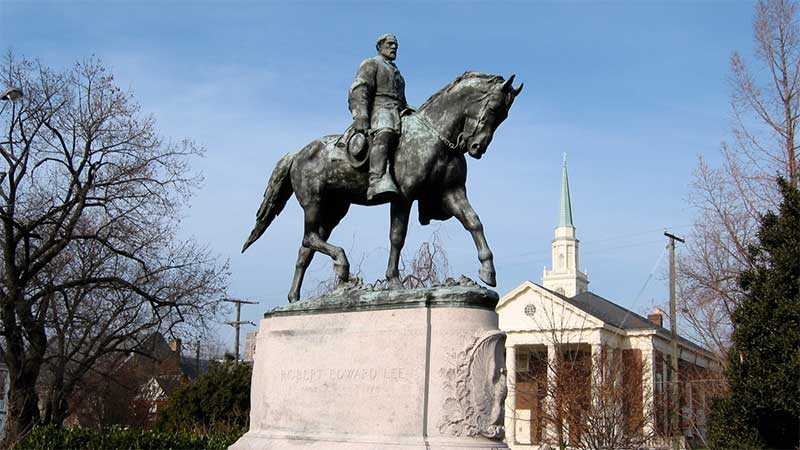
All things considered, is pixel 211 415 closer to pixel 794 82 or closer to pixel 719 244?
pixel 719 244

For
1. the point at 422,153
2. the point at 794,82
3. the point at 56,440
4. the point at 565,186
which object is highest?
the point at 565,186

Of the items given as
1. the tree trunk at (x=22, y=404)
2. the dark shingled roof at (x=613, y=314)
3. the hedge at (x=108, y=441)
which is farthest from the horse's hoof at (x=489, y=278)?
the dark shingled roof at (x=613, y=314)

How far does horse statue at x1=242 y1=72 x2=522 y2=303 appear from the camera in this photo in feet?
30.3

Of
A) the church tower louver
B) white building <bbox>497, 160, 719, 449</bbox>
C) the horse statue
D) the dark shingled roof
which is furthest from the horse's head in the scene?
the church tower louver

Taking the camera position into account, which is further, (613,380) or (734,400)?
(613,380)

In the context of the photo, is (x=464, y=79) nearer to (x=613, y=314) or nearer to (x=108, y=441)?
(x=108, y=441)

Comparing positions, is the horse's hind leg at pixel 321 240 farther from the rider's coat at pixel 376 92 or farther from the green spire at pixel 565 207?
the green spire at pixel 565 207

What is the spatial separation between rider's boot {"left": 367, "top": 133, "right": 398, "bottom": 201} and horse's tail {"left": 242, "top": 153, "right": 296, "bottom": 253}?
167 cm

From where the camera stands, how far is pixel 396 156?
9.55 meters

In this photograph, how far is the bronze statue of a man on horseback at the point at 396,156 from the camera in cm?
930

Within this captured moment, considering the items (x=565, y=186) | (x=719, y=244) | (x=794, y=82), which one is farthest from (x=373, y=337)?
(x=565, y=186)

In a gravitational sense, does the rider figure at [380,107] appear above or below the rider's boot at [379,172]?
above

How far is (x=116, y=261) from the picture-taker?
25.3 metres

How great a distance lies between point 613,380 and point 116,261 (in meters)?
16.2
